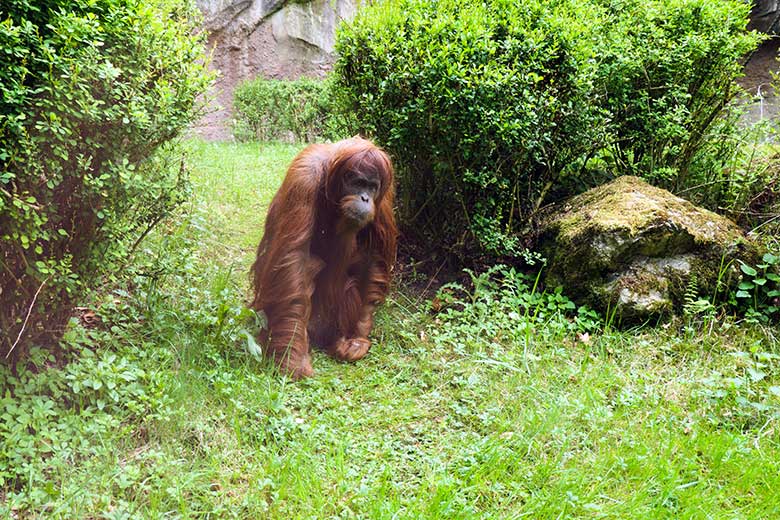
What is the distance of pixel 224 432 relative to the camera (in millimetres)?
2377

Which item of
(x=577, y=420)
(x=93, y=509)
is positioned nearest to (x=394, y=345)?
(x=577, y=420)

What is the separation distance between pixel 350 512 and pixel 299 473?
25 cm

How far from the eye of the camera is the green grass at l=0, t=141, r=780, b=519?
208 centimetres

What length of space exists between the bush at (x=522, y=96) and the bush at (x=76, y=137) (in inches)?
52.6

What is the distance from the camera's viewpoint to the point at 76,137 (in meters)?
2.28

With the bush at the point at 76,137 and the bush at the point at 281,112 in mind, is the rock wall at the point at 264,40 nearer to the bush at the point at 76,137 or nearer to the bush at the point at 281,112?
the bush at the point at 281,112

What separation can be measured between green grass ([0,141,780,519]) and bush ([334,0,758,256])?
0.80m

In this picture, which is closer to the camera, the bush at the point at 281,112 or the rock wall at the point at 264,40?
the bush at the point at 281,112

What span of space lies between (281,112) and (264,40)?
10.2 ft

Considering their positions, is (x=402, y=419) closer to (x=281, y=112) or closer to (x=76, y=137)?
(x=76, y=137)

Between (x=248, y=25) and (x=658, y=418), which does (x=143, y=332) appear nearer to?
(x=658, y=418)

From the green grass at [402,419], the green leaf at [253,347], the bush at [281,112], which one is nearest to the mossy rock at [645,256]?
the green grass at [402,419]

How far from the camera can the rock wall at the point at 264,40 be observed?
11492 millimetres

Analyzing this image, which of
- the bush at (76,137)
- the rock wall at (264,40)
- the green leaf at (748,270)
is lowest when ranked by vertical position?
the green leaf at (748,270)
